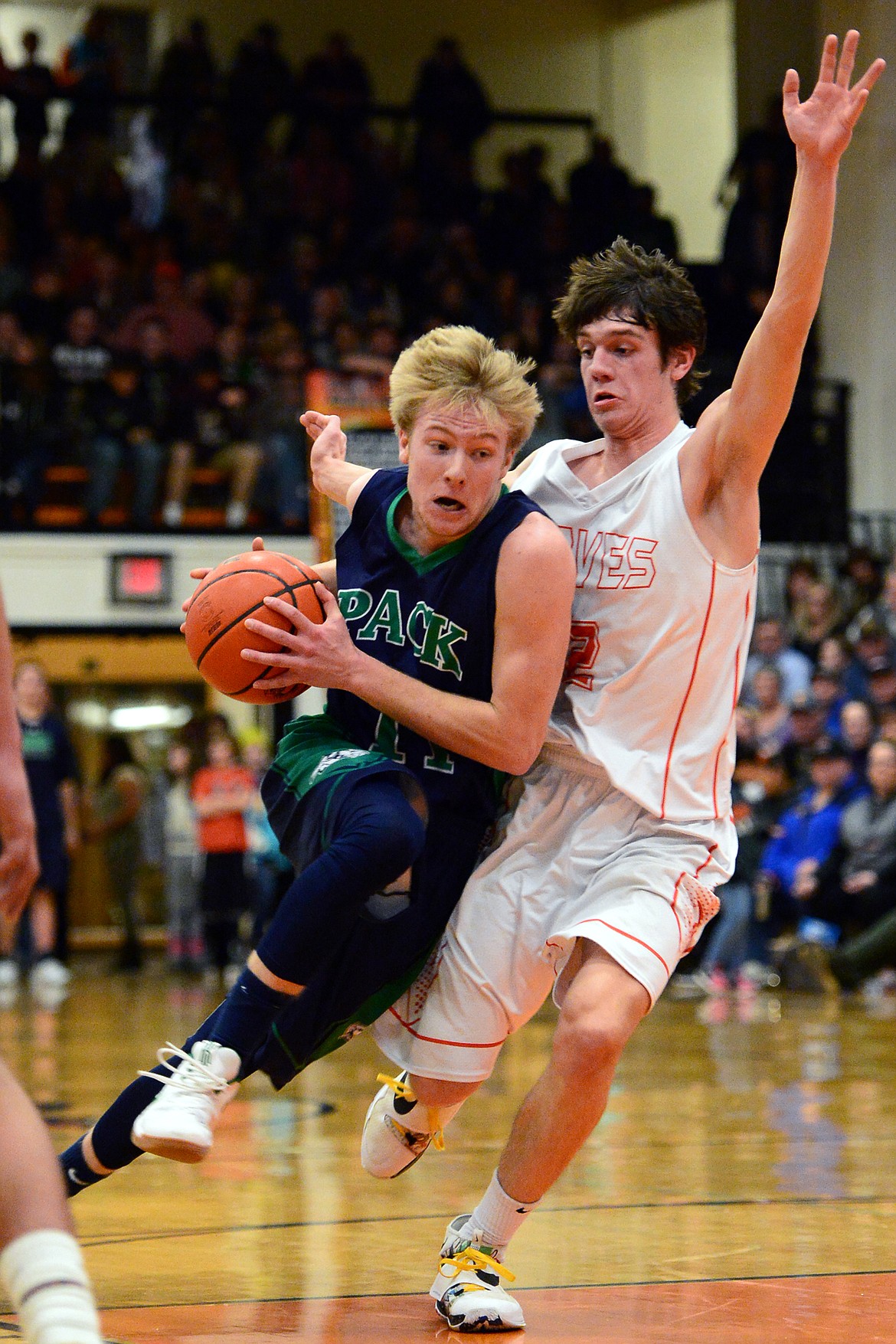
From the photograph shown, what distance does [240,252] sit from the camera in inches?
571

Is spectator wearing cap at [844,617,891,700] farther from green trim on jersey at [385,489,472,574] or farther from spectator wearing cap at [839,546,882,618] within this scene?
green trim on jersey at [385,489,472,574]

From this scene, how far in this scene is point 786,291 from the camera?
3090mm

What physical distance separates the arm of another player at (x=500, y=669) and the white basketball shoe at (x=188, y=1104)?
26.4 inches

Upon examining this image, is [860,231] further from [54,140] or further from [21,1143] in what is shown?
[21,1143]

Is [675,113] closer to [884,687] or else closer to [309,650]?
[884,687]

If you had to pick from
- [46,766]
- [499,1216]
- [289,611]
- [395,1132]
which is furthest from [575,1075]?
[46,766]

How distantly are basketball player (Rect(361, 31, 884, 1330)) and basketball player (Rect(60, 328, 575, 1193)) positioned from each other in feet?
0.47

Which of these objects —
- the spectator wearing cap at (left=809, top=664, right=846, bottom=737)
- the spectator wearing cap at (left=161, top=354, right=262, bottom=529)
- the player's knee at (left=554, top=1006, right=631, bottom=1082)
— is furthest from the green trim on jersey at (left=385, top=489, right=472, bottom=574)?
the spectator wearing cap at (left=161, top=354, right=262, bottom=529)

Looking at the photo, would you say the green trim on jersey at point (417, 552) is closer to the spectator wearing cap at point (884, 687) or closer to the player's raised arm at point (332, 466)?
the player's raised arm at point (332, 466)

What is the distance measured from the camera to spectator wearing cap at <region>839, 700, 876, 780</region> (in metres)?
9.87

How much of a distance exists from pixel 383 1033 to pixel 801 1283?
0.92 m

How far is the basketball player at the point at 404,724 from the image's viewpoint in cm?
310

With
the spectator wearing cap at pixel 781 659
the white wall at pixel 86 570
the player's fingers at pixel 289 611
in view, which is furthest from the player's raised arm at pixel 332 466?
the white wall at pixel 86 570

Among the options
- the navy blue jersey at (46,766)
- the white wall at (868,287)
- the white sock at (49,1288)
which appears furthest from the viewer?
the white wall at (868,287)
